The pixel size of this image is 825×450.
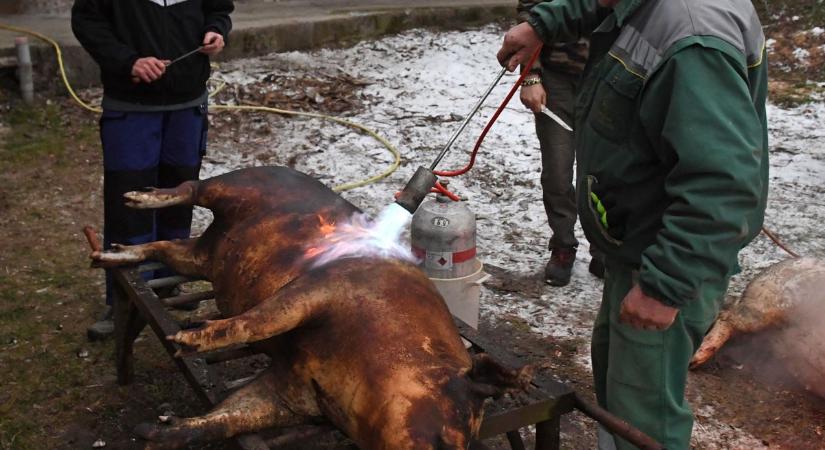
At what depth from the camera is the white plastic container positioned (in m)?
3.73

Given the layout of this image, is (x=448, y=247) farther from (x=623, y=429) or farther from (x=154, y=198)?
(x=623, y=429)

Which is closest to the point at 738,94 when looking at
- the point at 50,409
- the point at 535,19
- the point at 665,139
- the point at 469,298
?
the point at 665,139

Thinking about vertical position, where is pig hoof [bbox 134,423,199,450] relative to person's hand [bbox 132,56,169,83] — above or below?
below

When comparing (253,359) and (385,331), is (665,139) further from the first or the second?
(253,359)

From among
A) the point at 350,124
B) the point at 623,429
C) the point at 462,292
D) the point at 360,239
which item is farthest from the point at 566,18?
the point at 350,124

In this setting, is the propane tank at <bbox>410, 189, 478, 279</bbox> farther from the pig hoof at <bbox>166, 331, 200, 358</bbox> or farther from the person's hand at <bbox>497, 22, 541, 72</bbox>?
the pig hoof at <bbox>166, 331, 200, 358</bbox>

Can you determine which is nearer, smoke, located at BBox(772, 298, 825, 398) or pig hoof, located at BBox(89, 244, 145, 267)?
pig hoof, located at BBox(89, 244, 145, 267)

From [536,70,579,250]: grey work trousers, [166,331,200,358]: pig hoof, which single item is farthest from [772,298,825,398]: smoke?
[166,331,200,358]: pig hoof

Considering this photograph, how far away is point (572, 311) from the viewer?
14.7 feet

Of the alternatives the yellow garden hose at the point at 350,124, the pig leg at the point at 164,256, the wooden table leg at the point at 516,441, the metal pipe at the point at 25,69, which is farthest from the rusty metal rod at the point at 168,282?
the metal pipe at the point at 25,69

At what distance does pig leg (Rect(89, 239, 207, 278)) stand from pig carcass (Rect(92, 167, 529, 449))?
0.40m

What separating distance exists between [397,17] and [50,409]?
6871 millimetres

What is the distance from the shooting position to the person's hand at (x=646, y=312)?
7.20 ft

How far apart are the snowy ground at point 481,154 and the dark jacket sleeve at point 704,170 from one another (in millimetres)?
1590
